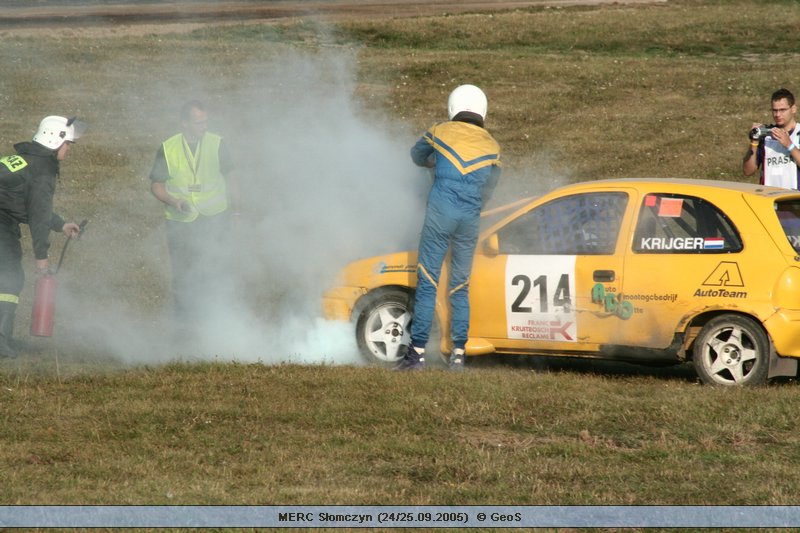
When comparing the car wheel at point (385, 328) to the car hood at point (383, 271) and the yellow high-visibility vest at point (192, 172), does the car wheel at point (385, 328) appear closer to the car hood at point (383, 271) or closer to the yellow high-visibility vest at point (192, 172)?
the car hood at point (383, 271)

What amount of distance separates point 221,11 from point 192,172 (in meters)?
25.4

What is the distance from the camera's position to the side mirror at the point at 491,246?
9086 mm

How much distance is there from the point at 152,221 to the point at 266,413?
32.9 feet

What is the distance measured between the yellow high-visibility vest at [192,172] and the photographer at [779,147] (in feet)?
15.4

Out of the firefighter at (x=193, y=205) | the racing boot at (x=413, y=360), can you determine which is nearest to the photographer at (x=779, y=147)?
the racing boot at (x=413, y=360)

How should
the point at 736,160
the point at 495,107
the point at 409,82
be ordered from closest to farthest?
the point at 736,160 < the point at 495,107 < the point at 409,82

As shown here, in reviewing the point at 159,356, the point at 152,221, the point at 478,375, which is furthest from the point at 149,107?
the point at 478,375

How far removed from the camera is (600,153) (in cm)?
2003

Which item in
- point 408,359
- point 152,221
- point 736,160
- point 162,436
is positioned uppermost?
point 736,160

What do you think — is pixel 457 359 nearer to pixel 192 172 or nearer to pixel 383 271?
pixel 383 271

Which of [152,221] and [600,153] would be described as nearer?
[152,221]

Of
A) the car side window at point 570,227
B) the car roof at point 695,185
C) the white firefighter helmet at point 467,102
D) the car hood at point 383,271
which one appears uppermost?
the white firefighter helmet at point 467,102

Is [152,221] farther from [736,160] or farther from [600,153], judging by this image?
[736,160]

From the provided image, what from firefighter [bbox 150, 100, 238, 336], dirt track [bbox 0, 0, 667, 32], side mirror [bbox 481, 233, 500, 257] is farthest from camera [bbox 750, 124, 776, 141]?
dirt track [bbox 0, 0, 667, 32]
